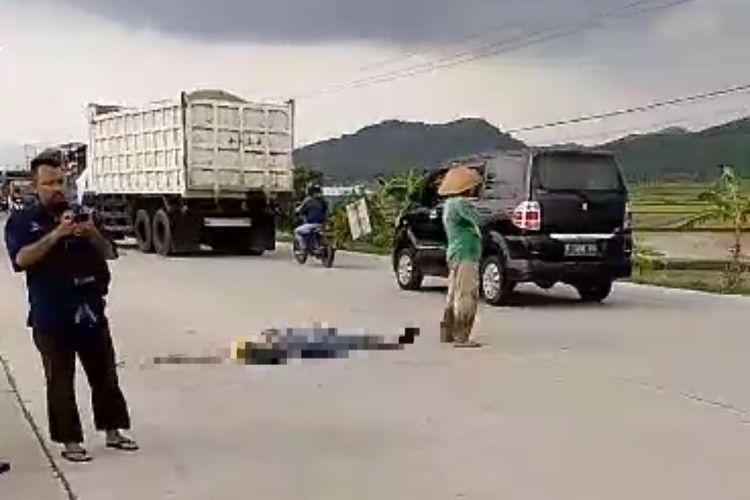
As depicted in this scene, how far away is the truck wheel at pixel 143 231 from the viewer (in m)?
30.7

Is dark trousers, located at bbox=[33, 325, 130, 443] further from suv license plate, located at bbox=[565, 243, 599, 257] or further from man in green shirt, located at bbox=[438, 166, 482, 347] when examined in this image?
suv license plate, located at bbox=[565, 243, 599, 257]

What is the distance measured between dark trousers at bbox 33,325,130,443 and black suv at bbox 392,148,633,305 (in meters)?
8.82

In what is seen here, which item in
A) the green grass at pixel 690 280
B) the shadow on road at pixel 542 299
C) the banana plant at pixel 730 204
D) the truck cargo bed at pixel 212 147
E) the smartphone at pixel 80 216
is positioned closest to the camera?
the smartphone at pixel 80 216

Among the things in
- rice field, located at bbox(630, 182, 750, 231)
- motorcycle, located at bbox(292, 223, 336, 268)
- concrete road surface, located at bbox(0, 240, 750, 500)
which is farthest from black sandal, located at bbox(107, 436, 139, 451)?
rice field, located at bbox(630, 182, 750, 231)

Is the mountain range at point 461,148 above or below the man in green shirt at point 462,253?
above

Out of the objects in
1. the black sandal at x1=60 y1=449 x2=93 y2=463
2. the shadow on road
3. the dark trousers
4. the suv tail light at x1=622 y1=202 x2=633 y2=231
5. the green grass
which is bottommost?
the green grass

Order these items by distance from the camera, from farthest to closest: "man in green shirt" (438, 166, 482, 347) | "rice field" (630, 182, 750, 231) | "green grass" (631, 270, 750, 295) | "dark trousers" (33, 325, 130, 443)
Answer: "rice field" (630, 182, 750, 231)
"green grass" (631, 270, 750, 295)
"man in green shirt" (438, 166, 482, 347)
"dark trousers" (33, 325, 130, 443)

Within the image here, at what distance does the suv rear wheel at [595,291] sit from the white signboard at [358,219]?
14.5m

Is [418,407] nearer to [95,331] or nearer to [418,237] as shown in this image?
[95,331]

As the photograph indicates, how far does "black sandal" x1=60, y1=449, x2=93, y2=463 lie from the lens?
302 inches

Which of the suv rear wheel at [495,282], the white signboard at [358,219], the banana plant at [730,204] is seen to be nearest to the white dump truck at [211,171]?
the white signboard at [358,219]

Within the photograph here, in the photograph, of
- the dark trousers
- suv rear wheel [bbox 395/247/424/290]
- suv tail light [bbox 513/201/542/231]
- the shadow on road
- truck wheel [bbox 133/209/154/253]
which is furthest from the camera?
truck wheel [bbox 133/209/154/253]

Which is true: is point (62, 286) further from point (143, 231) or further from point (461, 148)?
point (461, 148)

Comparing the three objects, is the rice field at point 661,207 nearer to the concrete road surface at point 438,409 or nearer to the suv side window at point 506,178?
the suv side window at point 506,178
